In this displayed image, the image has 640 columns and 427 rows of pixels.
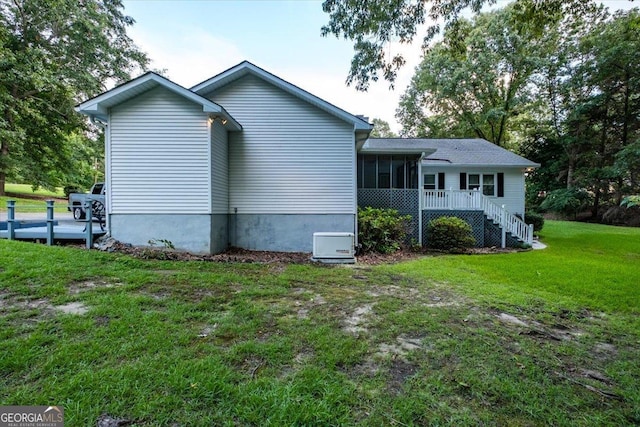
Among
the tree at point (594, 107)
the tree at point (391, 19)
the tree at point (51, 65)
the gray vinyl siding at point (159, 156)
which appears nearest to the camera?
the tree at point (391, 19)

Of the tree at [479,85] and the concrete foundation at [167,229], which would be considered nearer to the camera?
the concrete foundation at [167,229]

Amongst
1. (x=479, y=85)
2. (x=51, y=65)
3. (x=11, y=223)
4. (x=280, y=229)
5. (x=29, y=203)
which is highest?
(x=479, y=85)

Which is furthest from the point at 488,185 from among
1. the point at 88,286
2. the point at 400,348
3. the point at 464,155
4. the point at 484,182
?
the point at 88,286

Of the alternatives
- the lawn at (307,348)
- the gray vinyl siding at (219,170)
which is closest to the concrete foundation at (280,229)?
the gray vinyl siding at (219,170)

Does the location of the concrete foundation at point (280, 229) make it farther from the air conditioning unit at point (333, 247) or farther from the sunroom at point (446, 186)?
the sunroom at point (446, 186)

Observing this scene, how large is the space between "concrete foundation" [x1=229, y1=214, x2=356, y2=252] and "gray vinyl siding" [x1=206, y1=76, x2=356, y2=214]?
0.90ft

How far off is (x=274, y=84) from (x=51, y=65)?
45.1 ft

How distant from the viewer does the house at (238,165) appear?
25.2 ft

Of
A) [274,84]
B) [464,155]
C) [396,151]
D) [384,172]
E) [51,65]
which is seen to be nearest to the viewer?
[274,84]

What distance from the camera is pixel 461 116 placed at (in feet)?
93.9

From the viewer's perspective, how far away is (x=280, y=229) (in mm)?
9227

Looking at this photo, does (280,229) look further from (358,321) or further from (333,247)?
(358,321)

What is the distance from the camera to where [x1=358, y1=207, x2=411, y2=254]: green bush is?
377 inches

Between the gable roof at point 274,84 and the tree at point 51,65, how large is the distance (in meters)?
9.69
